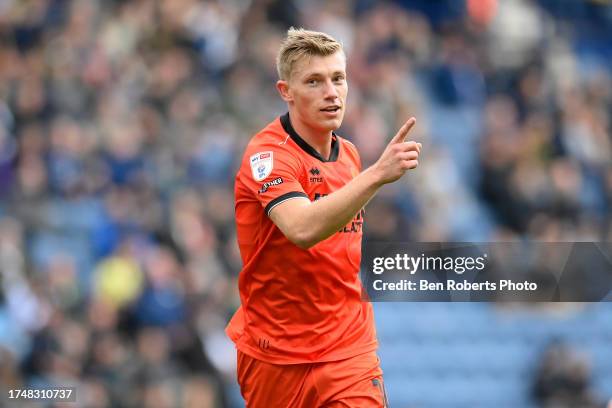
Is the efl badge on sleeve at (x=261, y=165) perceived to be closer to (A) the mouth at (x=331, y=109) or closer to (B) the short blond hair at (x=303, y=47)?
(A) the mouth at (x=331, y=109)

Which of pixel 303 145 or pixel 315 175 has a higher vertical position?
pixel 303 145

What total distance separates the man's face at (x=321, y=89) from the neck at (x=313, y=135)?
61 mm

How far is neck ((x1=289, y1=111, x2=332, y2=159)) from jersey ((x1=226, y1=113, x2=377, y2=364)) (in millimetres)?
34

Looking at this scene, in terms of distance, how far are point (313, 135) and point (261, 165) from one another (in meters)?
0.37

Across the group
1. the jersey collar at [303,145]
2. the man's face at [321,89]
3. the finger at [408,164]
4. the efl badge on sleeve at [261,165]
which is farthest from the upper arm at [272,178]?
the finger at [408,164]

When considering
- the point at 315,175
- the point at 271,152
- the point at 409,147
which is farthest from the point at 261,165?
the point at 409,147

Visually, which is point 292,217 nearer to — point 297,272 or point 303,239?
point 303,239

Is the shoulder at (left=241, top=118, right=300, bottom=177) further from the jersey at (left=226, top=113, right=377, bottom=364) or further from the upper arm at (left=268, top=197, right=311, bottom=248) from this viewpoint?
the upper arm at (left=268, top=197, right=311, bottom=248)

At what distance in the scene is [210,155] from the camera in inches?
472

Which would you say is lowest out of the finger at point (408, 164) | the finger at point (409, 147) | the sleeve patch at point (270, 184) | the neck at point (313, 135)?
the sleeve patch at point (270, 184)

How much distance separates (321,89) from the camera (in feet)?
17.1

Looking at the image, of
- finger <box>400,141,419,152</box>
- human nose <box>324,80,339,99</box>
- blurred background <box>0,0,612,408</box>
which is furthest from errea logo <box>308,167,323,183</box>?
blurred background <box>0,0,612,408</box>

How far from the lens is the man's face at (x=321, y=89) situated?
5.20 metres

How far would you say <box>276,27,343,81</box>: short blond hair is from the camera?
5.23m
